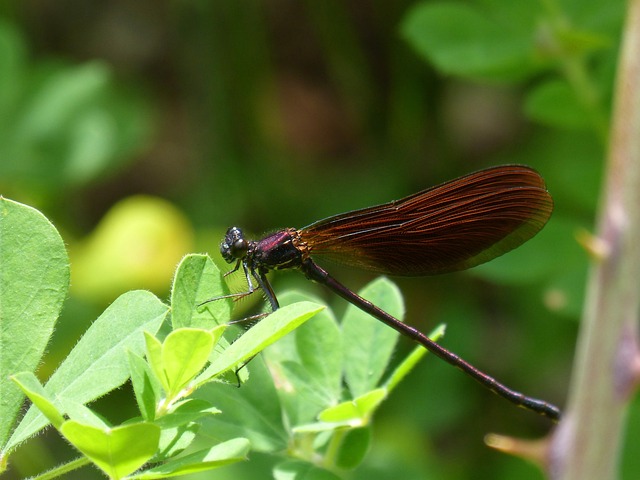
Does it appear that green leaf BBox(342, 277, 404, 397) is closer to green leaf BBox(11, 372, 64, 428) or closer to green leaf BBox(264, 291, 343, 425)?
green leaf BBox(264, 291, 343, 425)

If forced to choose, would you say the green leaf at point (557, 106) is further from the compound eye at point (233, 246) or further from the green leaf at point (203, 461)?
the green leaf at point (203, 461)

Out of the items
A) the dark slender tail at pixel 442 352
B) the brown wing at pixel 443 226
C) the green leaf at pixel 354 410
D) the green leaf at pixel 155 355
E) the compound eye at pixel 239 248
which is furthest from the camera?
the brown wing at pixel 443 226

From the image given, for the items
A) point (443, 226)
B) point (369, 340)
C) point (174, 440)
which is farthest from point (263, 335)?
point (443, 226)

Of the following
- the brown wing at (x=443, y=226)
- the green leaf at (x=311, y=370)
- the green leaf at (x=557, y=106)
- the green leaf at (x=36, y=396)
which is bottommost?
the green leaf at (x=36, y=396)

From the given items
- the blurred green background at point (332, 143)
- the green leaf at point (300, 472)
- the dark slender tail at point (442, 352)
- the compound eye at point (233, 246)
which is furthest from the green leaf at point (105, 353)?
the blurred green background at point (332, 143)

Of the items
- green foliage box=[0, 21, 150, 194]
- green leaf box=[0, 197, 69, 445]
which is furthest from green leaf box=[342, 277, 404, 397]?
green foliage box=[0, 21, 150, 194]
